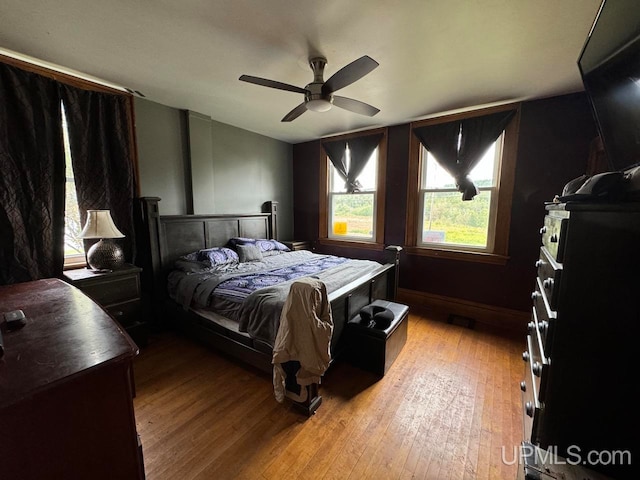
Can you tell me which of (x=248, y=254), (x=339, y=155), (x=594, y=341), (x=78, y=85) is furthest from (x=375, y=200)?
(x=78, y=85)

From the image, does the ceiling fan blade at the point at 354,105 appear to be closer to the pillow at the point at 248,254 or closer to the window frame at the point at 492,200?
the window frame at the point at 492,200

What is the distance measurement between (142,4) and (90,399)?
202 cm

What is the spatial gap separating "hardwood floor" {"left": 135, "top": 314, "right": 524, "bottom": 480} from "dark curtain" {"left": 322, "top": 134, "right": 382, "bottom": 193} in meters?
2.66

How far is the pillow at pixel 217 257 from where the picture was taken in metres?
2.89

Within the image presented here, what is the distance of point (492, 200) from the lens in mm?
3135

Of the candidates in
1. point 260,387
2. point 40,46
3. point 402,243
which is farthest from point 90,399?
point 402,243

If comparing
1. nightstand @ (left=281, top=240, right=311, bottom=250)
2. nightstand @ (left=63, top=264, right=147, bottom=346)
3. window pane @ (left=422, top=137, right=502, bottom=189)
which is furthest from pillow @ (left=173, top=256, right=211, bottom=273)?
window pane @ (left=422, top=137, right=502, bottom=189)

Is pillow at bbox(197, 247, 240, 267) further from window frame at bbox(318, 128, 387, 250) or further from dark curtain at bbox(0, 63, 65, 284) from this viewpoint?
window frame at bbox(318, 128, 387, 250)

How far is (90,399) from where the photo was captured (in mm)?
750

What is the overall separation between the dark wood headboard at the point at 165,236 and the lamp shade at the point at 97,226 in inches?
18.0

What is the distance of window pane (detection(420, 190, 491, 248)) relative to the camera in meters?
3.23

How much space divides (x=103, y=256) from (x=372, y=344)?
2.50 meters

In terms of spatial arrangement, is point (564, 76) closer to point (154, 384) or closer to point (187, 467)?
point (187, 467)

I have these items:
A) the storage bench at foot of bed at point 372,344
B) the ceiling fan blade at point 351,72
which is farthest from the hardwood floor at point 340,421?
the ceiling fan blade at point 351,72
